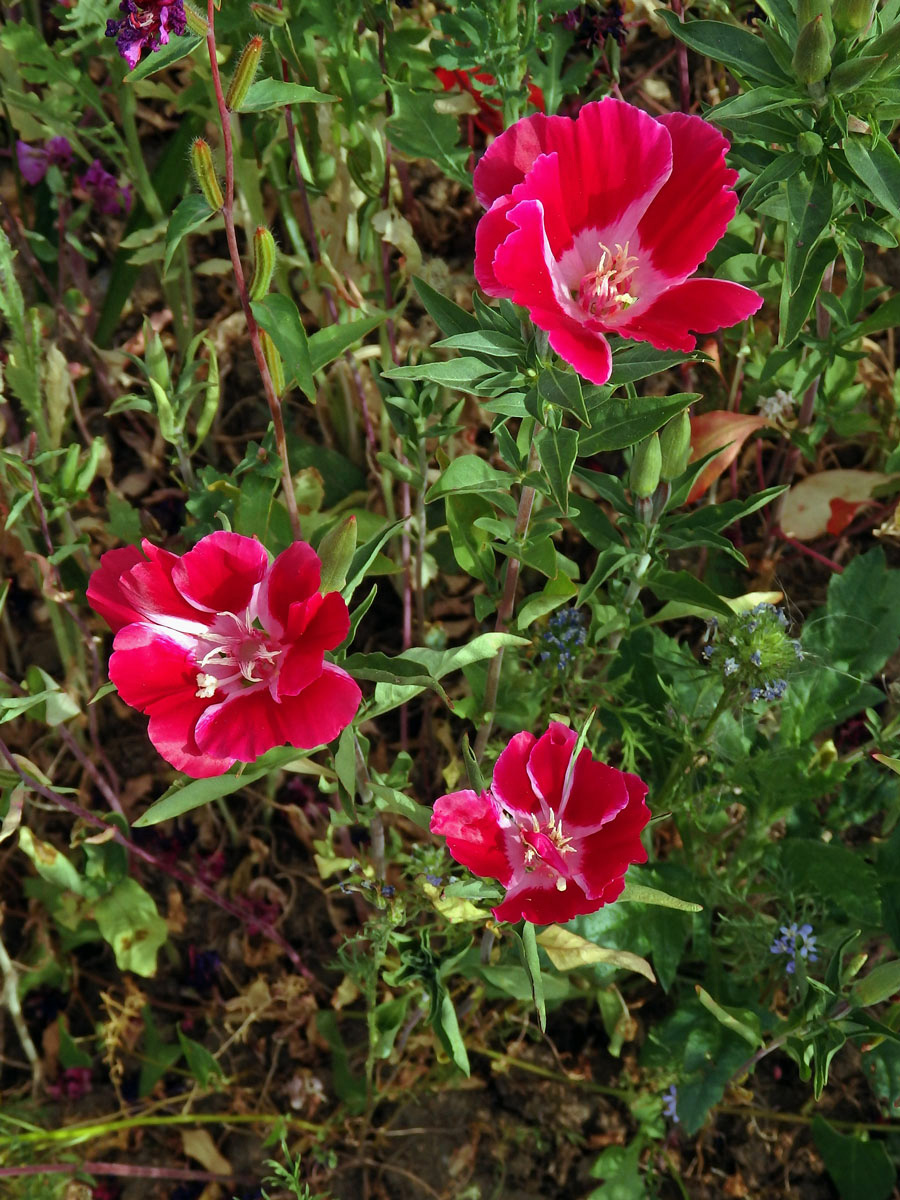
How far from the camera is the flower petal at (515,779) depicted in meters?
1.43

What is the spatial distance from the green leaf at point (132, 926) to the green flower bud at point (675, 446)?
1201 mm

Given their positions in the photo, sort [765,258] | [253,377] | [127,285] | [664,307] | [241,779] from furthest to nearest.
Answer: [253,377]
[127,285]
[765,258]
[241,779]
[664,307]

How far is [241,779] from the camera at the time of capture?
1.41 metres

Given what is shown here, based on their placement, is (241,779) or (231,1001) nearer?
(241,779)

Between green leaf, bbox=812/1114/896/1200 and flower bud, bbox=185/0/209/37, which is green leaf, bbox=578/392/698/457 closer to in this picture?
flower bud, bbox=185/0/209/37

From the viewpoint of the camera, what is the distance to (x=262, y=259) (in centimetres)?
132

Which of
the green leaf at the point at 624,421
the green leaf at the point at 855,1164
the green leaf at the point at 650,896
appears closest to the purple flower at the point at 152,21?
the green leaf at the point at 624,421

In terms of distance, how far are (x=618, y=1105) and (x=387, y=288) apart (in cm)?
156

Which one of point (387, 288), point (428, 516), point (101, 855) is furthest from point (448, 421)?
point (101, 855)

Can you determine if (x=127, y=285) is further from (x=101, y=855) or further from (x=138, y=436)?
(x=101, y=855)

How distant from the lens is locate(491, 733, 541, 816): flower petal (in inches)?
56.4

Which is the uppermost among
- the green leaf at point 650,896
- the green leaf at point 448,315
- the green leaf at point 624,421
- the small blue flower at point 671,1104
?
the green leaf at point 448,315

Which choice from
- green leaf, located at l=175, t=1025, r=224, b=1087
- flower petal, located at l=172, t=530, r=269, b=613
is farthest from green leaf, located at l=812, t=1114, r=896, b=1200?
flower petal, located at l=172, t=530, r=269, b=613

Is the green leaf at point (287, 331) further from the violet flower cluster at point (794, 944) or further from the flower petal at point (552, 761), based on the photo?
the violet flower cluster at point (794, 944)
